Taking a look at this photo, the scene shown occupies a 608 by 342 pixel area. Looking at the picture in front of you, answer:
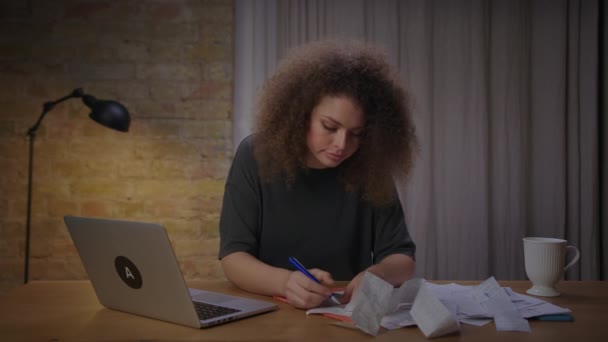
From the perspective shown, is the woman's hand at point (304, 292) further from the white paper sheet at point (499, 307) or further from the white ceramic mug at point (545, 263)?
the white ceramic mug at point (545, 263)

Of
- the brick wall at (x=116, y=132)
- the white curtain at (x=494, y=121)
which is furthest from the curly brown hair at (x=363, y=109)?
the white curtain at (x=494, y=121)

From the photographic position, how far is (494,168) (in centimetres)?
309

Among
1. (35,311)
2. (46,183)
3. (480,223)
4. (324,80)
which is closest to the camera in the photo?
(35,311)

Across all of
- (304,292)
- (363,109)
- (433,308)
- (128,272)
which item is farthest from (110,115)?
(433,308)

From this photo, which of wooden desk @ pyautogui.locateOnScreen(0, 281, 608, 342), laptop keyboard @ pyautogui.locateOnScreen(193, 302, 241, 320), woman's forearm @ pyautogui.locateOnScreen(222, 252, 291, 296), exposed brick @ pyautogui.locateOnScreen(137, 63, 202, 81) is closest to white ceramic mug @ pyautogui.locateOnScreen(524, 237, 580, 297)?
wooden desk @ pyautogui.locateOnScreen(0, 281, 608, 342)

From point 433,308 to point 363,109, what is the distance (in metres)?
0.69

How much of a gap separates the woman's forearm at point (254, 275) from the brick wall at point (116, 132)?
128 cm

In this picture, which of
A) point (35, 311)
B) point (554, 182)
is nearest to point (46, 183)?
point (35, 311)

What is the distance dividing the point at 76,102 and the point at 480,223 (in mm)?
2063

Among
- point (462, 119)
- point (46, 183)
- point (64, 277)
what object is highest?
point (462, 119)

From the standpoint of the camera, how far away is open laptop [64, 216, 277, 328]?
106 cm

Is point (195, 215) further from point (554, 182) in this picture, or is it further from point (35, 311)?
point (554, 182)

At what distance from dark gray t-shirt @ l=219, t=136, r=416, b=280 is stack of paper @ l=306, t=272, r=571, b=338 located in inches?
17.0

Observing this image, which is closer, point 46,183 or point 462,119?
point 46,183
